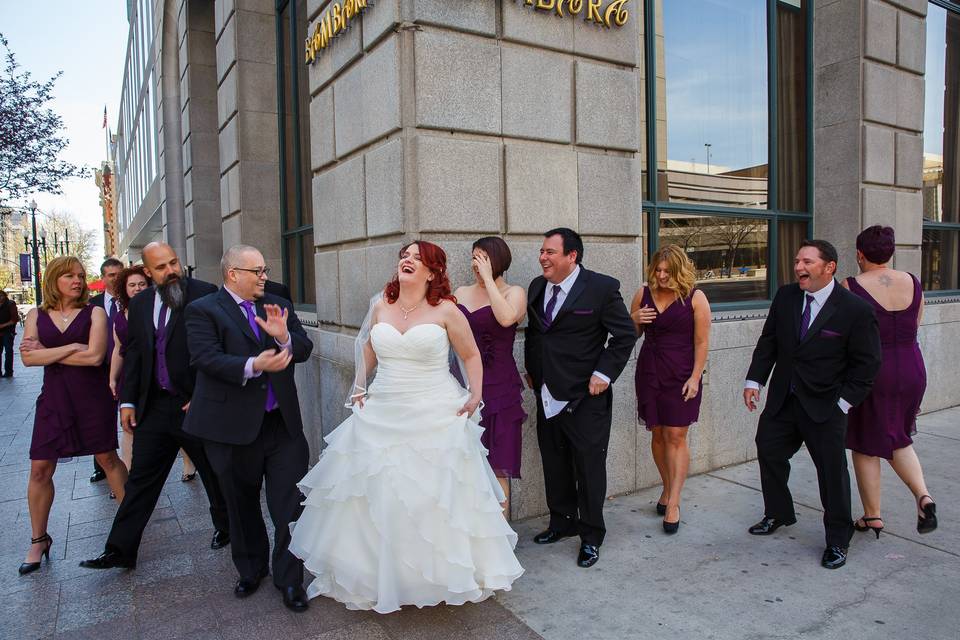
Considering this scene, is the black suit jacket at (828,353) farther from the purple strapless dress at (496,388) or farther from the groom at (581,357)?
the purple strapless dress at (496,388)

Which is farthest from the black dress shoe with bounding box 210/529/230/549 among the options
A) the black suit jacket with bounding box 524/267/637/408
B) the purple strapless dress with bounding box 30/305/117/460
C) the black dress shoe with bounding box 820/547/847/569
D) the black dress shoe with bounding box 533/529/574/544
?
the black dress shoe with bounding box 820/547/847/569

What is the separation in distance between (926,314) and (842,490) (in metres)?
5.35

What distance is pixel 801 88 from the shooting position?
26.2 feet

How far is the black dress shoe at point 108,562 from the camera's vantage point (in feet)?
13.9

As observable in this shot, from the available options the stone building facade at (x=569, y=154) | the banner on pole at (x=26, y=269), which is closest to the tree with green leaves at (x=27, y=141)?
the stone building facade at (x=569, y=154)

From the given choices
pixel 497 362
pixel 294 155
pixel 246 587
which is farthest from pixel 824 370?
pixel 294 155

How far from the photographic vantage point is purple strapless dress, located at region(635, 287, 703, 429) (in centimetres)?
477

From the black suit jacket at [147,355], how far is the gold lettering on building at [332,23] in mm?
2640

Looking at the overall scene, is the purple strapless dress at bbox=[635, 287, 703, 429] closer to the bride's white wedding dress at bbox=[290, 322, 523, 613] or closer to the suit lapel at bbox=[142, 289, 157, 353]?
the bride's white wedding dress at bbox=[290, 322, 523, 613]

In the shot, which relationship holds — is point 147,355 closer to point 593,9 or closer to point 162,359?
point 162,359

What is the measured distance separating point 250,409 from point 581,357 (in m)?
2.06

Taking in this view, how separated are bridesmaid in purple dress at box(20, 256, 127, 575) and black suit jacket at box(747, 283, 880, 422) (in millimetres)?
4660

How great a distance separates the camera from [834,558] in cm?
415

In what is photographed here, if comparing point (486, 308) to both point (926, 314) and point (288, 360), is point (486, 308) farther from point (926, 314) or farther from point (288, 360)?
point (926, 314)
